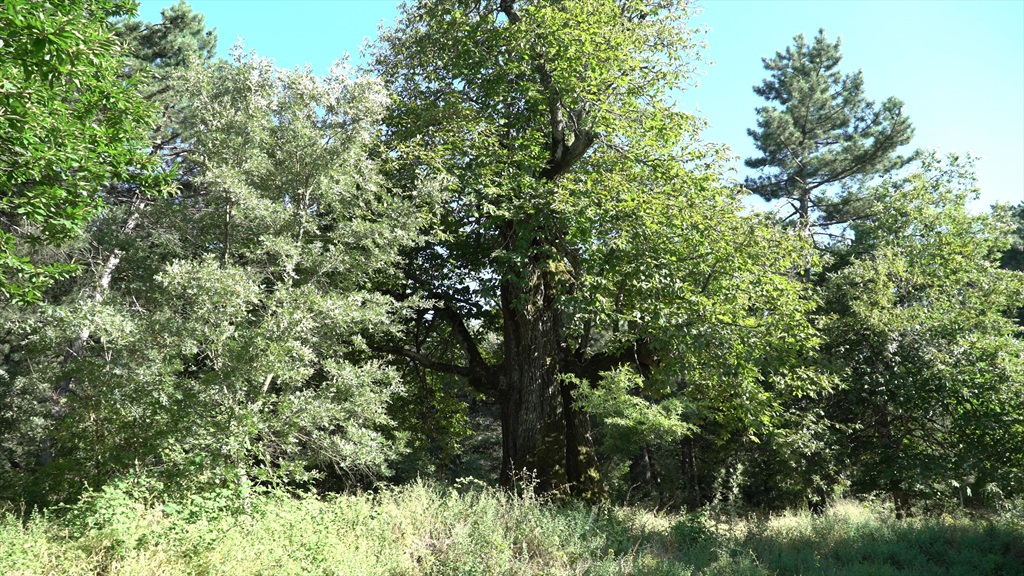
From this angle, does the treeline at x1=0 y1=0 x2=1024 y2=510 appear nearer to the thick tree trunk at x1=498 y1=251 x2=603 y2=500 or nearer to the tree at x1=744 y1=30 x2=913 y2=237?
the thick tree trunk at x1=498 y1=251 x2=603 y2=500

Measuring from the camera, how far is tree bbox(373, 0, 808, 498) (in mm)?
11039

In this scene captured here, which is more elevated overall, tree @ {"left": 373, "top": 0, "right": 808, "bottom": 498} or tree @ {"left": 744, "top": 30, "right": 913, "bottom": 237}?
tree @ {"left": 744, "top": 30, "right": 913, "bottom": 237}

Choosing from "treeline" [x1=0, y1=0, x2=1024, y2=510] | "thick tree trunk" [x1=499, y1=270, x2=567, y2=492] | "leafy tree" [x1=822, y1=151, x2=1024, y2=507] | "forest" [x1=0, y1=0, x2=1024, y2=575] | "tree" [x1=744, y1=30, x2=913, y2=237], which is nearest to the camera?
"forest" [x1=0, y1=0, x2=1024, y2=575]

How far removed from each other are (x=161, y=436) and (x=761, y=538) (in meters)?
8.89

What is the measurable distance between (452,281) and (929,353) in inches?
442

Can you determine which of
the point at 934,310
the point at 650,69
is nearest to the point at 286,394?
the point at 650,69

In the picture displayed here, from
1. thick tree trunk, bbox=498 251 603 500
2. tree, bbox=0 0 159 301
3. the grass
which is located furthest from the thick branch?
tree, bbox=0 0 159 301

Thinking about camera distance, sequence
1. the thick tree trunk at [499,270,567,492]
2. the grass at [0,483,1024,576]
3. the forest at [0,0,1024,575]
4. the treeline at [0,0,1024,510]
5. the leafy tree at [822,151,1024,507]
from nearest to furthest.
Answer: the grass at [0,483,1024,576] → the forest at [0,0,1024,575] → the treeline at [0,0,1024,510] → the thick tree trunk at [499,270,567,492] → the leafy tree at [822,151,1024,507]

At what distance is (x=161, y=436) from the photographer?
788 centimetres

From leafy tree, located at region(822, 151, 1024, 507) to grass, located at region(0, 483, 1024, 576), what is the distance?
287 cm

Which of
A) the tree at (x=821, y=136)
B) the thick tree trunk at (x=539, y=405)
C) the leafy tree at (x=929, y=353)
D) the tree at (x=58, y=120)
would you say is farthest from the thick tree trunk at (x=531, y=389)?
the tree at (x=821, y=136)

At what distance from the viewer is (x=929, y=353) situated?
14.5 metres

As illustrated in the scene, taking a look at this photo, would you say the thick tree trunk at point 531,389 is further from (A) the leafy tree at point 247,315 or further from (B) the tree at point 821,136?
(B) the tree at point 821,136

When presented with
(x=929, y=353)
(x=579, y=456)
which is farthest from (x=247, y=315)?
(x=929, y=353)
